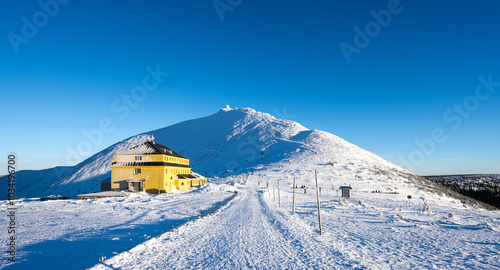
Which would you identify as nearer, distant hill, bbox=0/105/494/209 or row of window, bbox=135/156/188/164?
row of window, bbox=135/156/188/164

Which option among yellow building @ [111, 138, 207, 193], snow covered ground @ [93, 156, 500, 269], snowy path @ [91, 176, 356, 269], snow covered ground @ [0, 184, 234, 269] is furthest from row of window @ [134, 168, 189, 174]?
snowy path @ [91, 176, 356, 269]

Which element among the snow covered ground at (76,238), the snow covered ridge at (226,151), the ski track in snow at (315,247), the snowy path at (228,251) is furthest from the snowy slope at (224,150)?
the snowy path at (228,251)

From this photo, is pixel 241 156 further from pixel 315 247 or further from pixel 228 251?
pixel 228 251

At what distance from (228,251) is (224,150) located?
5206 inches

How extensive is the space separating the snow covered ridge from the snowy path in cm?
7917

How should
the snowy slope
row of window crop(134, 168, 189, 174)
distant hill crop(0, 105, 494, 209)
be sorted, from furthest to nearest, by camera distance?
the snowy slope → distant hill crop(0, 105, 494, 209) → row of window crop(134, 168, 189, 174)

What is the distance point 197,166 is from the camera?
12638 cm

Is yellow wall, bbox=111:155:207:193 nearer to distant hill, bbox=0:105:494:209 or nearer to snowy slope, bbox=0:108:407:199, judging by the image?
distant hill, bbox=0:105:494:209

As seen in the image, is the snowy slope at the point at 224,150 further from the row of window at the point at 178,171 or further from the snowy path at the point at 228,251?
the snowy path at the point at 228,251

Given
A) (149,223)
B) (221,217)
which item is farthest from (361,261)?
(149,223)

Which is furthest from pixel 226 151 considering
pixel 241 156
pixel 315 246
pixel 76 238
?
pixel 315 246

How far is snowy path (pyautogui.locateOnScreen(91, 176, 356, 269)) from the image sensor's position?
33.9ft

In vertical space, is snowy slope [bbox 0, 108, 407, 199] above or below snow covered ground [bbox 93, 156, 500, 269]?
above

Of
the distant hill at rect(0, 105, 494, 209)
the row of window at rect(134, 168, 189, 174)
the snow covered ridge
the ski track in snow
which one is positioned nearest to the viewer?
the ski track in snow
